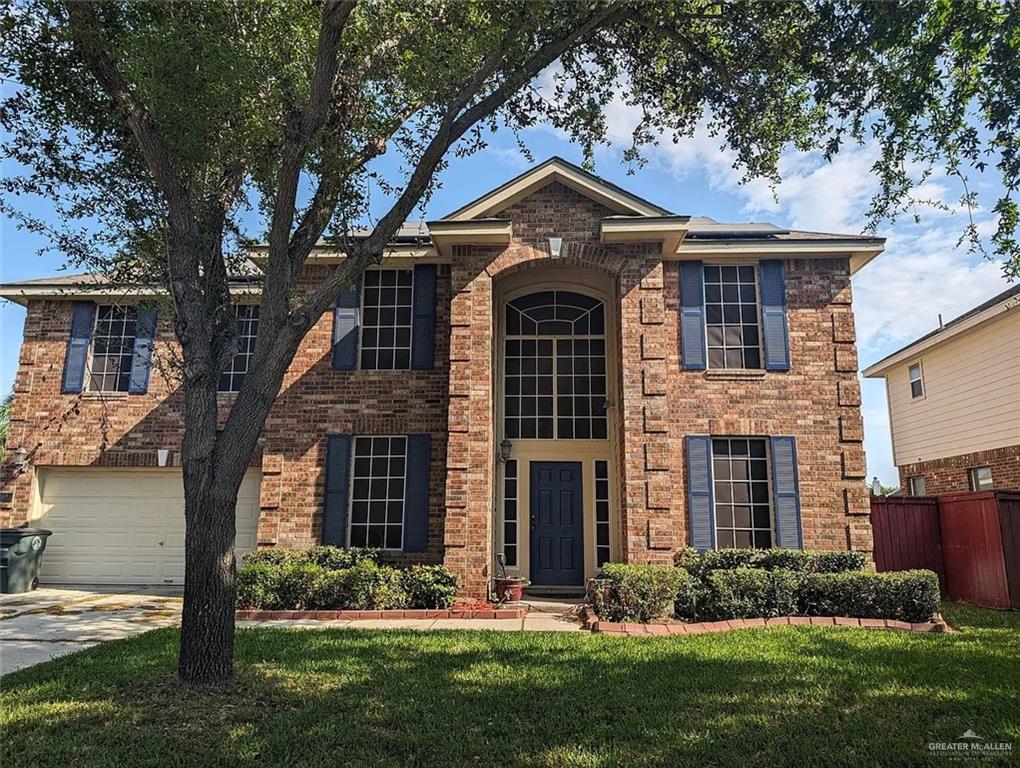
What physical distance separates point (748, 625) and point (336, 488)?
21.5ft

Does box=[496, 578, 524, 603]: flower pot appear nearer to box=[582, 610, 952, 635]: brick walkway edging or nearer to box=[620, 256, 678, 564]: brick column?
box=[582, 610, 952, 635]: brick walkway edging

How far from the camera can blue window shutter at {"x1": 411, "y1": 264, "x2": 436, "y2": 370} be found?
11359 millimetres

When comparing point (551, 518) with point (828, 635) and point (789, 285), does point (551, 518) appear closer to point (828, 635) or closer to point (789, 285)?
point (828, 635)

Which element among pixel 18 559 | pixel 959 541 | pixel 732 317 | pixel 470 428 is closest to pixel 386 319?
pixel 470 428

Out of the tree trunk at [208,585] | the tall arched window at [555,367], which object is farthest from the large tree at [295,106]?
the tall arched window at [555,367]

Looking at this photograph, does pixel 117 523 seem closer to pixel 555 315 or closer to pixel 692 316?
pixel 555 315

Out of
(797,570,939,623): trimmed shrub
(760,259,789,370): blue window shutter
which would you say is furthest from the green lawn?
(760,259,789,370): blue window shutter

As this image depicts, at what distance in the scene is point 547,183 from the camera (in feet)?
35.9

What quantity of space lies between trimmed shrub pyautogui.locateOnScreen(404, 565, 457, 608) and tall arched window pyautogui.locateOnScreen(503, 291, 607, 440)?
3.15 meters

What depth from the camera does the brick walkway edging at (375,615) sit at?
8844mm

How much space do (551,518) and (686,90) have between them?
691cm

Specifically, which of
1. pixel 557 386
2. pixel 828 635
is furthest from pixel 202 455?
pixel 557 386

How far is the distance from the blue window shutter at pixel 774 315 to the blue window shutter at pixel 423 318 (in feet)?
18.4

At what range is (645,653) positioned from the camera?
6555 mm
